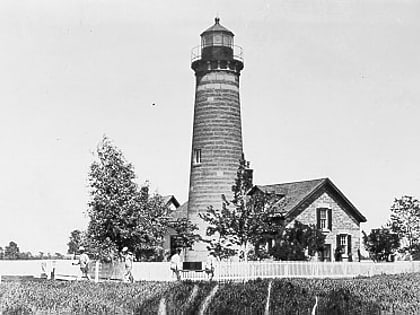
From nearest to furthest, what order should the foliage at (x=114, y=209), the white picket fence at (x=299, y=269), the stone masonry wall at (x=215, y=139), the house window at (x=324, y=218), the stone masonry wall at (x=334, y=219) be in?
the white picket fence at (x=299, y=269) → the foliage at (x=114, y=209) → the stone masonry wall at (x=215, y=139) → the stone masonry wall at (x=334, y=219) → the house window at (x=324, y=218)

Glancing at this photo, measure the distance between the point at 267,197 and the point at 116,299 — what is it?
56.1 ft

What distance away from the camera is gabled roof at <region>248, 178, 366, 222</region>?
163 feet

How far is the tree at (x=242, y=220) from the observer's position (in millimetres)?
44688

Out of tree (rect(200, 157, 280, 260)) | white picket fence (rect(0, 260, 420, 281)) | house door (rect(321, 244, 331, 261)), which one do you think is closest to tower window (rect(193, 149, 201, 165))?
tree (rect(200, 157, 280, 260))

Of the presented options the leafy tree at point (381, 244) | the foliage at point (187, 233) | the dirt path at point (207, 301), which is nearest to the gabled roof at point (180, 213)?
the foliage at point (187, 233)

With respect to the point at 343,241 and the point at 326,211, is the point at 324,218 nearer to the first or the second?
the point at 326,211

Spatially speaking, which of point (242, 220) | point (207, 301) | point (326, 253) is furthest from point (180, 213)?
point (207, 301)

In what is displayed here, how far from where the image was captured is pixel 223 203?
4609cm

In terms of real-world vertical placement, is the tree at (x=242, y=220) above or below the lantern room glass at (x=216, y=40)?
below

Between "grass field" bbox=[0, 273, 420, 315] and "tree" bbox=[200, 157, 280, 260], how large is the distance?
1320 cm

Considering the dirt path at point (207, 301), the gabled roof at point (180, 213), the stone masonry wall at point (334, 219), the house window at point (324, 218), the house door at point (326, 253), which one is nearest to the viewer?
the dirt path at point (207, 301)

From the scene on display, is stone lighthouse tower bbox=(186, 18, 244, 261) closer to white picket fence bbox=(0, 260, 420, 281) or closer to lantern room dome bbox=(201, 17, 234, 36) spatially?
lantern room dome bbox=(201, 17, 234, 36)

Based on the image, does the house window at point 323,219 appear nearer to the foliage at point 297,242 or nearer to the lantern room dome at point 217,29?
the foliage at point 297,242

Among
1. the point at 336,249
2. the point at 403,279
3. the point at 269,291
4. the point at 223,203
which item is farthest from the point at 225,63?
the point at 269,291
